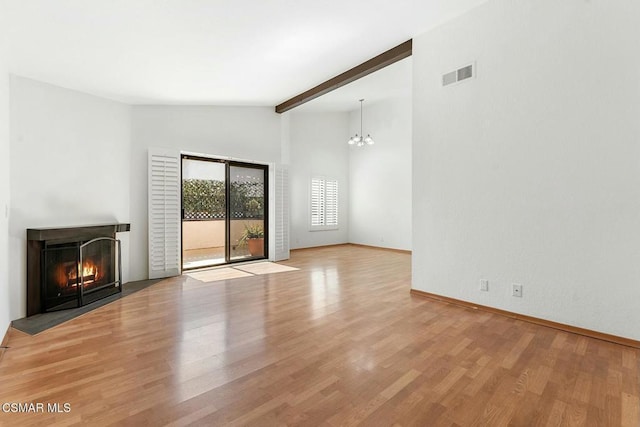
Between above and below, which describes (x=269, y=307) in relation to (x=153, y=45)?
below

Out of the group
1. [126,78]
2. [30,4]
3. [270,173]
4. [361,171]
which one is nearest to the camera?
[30,4]

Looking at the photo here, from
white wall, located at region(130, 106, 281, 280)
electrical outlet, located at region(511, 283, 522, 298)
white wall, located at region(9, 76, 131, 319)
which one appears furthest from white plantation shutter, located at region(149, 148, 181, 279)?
electrical outlet, located at region(511, 283, 522, 298)

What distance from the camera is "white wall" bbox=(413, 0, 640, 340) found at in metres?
2.63

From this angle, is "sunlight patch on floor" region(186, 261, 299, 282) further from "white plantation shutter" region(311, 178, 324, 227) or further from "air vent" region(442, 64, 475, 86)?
"air vent" region(442, 64, 475, 86)

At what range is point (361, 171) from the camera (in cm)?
898

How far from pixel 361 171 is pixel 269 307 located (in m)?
6.13

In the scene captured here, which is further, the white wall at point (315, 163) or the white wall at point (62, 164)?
the white wall at point (315, 163)

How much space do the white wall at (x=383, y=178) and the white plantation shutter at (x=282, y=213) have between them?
114 inches

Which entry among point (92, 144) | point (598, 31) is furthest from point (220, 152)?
point (598, 31)

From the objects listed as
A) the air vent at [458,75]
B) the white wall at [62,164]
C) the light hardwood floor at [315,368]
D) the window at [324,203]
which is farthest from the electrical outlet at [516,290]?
the window at [324,203]

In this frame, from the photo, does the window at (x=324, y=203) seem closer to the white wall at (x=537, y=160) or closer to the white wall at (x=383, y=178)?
the white wall at (x=383, y=178)

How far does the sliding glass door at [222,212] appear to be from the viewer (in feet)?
18.4

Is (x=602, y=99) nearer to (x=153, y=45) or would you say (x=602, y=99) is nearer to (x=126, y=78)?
(x=153, y=45)

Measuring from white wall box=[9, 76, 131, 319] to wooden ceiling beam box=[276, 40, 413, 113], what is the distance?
288cm
